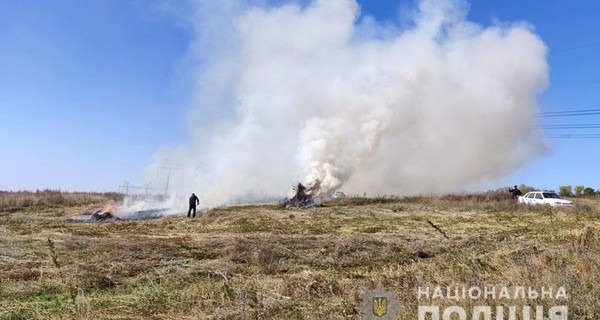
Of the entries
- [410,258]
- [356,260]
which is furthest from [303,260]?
[410,258]

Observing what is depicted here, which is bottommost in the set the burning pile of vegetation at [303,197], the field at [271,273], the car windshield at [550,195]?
the field at [271,273]

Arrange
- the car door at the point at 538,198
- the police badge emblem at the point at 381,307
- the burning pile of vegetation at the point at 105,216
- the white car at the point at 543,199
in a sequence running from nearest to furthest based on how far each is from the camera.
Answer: the police badge emblem at the point at 381,307, the burning pile of vegetation at the point at 105,216, the white car at the point at 543,199, the car door at the point at 538,198

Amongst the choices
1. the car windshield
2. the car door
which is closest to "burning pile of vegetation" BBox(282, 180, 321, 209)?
the car door

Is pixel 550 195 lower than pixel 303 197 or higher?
higher

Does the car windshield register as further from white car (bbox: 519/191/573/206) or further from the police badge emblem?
the police badge emblem

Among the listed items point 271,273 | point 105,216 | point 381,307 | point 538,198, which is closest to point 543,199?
point 538,198

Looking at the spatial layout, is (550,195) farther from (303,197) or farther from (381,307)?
(381,307)

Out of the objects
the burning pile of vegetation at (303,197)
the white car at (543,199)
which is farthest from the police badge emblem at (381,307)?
the white car at (543,199)

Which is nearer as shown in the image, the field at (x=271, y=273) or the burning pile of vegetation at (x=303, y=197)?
the field at (x=271, y=273)

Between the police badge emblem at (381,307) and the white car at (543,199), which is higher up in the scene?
the white car at (543,199)

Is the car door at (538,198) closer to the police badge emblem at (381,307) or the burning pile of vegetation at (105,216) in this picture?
the burning pile of vegetation at (105,216)

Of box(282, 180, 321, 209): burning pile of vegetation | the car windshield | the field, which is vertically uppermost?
the car windshield

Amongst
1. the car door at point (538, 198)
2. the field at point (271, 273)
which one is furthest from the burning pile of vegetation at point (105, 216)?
the car door at point (538, 198)

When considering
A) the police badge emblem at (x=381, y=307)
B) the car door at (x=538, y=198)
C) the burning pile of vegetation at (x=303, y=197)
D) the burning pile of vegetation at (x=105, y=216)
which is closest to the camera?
the police badge emblem at (x=381, y=307)
